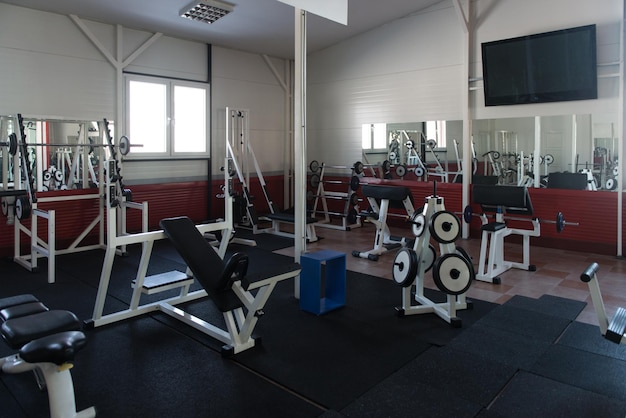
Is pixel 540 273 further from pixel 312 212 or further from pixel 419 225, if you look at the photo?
pixel 312 212

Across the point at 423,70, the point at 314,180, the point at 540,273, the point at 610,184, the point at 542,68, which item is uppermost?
the point at 423,70

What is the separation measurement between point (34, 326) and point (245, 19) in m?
4.93

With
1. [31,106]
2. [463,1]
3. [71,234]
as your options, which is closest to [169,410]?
[71,234]

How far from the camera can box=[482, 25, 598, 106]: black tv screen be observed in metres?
5.18

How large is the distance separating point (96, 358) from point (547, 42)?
18.1 ft

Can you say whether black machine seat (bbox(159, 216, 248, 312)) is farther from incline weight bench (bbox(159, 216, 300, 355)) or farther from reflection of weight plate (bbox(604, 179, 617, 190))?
reflection of weight plate (bbox(604, 179, 617, 190))

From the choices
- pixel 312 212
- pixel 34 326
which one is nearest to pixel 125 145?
pixel 312 212

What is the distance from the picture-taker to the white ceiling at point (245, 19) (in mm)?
5328

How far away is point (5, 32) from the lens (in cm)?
514

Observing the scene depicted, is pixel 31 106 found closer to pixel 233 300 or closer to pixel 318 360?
pixel 233 300

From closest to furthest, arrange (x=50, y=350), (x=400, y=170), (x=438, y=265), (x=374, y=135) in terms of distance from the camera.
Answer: (x=50, y=350), (x=438, y=265), (x=400, y=170), (x=374, y=135)

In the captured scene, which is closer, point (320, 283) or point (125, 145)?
point (320, 283)

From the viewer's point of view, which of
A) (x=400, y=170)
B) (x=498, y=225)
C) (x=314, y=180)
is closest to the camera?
(x=498, y=225)

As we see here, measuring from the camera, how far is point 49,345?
1.83 m
